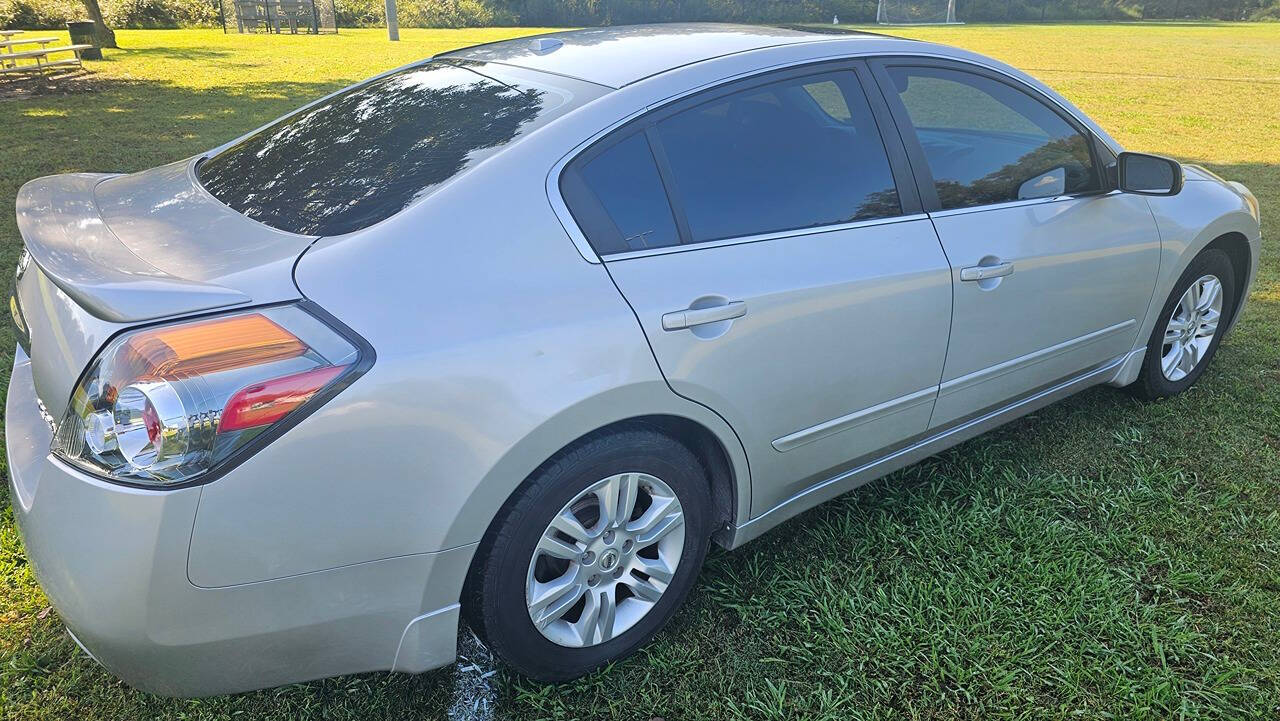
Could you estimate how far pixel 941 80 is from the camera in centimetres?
311

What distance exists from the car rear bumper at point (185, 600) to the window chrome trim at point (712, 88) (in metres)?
0.81

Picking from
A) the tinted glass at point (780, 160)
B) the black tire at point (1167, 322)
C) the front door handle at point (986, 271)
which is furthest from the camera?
the black tire at point (1167, 322)

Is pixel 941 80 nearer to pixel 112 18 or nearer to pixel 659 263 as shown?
pixel 659 263

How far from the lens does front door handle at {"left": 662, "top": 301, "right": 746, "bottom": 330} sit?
7.29 ft

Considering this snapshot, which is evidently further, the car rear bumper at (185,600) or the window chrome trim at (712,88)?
the window chrome trim at (712,88)

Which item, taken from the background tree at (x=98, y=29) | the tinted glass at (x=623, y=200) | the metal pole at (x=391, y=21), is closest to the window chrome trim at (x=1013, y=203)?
the tinted glass at (x=623, y=200)

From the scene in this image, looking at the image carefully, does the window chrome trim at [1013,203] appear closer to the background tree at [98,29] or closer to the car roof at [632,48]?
the car roof at [632,48]

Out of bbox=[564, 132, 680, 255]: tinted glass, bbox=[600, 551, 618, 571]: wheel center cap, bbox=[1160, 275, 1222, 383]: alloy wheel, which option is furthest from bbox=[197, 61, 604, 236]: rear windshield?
bbox=[1160, 275, 1222, 383]: alloy wheel

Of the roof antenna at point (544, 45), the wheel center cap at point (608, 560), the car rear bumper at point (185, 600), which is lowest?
the wheel center cap at point (608, 560)

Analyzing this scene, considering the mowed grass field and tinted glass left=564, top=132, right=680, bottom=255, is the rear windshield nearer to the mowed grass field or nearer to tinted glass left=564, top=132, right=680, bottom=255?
tinted glass left=564, top=132, right=680, bottom=255

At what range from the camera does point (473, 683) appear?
7.94 feet

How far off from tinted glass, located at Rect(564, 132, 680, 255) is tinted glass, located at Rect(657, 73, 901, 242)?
7cm

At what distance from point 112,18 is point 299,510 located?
102 feet

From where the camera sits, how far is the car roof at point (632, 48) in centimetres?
259
